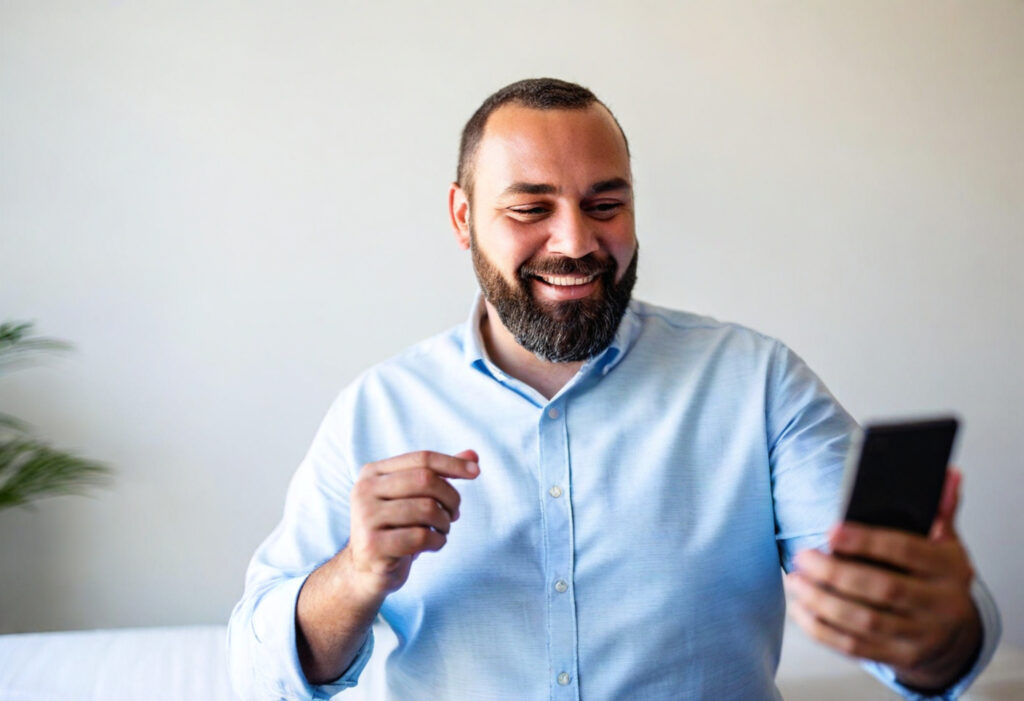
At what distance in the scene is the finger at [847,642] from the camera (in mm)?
740

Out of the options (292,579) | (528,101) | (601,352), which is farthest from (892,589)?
(528,101)

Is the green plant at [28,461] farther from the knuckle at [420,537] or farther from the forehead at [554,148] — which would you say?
the knuckle at [420,537]

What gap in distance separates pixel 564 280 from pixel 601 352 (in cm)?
11

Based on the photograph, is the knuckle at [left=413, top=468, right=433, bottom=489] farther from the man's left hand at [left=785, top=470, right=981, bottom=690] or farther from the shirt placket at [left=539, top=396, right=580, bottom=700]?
the man's left hand at [left=785, top=470, right=981, bottom=690]

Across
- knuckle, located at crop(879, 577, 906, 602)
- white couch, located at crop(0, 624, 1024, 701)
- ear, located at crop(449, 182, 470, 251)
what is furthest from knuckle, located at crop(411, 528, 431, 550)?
white couch, located at crop(0, 624, 1024, 701)

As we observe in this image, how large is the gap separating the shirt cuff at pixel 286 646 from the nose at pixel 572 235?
0.55 metres

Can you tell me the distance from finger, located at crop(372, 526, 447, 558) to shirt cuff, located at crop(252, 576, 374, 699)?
204 mm

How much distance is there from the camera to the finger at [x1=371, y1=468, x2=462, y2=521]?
1010 millimetres

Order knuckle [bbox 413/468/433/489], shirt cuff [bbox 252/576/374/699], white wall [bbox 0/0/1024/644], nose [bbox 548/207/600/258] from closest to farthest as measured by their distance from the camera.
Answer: knuckle [bbox 413/468/433/489] < shirt cuff [bbox 252/576/374/699] < nose [bbox 548/207/600/258] < white wall [bbox 0/0/1024/644]

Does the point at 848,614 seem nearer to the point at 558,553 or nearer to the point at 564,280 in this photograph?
the point at 558,553

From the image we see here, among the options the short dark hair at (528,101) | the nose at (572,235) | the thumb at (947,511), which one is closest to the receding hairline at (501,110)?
the short dark hair at (528,101)

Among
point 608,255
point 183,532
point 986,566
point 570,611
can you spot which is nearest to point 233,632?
point 570,611

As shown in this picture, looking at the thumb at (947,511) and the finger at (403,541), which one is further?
the finger at (403,541)

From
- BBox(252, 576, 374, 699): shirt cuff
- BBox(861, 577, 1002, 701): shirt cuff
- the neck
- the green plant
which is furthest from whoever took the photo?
the green plant
